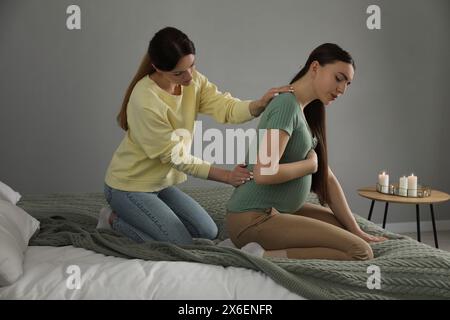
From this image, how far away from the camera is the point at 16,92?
3.38 m

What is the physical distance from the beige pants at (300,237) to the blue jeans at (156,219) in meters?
0.26

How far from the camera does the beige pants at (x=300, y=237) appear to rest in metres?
1.80

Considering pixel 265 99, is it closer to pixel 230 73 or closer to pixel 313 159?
pixel 313 159

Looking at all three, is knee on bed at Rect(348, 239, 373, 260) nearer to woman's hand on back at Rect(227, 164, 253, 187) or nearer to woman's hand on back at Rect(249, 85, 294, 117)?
woman's hand on back at Rect(227, 164, 253, 187)

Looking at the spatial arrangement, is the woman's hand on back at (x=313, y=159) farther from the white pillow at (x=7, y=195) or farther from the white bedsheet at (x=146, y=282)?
the white pillow at (x=7, y=195)

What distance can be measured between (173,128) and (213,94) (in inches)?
10.1

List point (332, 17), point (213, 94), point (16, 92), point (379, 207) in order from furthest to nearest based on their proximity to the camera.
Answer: point (379, 207), point (332, 17), point (16, 92), point (213, 94)

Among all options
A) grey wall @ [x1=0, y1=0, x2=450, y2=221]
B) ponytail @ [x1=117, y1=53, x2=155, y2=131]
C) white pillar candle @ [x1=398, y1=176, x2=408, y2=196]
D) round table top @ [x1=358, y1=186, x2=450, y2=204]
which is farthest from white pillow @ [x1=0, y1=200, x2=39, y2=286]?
white pillar candle @ [x1=398, y1=176, x2=408, y2=196]

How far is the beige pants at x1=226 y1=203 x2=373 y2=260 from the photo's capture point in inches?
70.8

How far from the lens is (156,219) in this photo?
2018 millimetres

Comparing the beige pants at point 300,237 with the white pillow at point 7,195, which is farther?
the white pillow at point 7,195

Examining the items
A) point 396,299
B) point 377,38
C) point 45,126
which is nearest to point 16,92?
point 45,126

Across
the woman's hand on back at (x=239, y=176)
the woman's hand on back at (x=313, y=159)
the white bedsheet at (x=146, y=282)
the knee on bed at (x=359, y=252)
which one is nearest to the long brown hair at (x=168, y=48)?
the woman's hand on back at (x=239, y=176)
